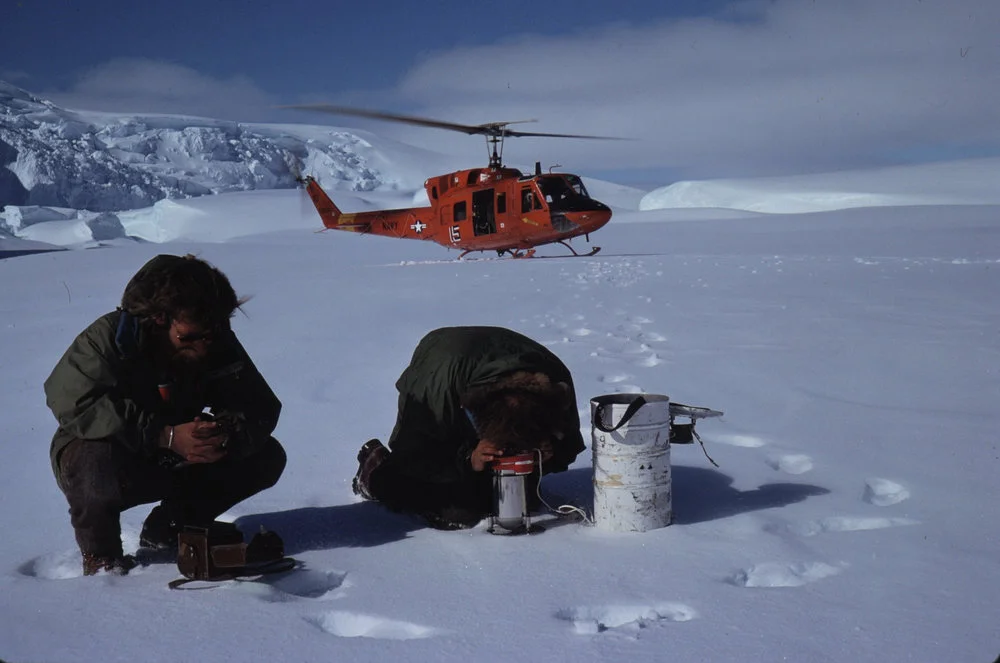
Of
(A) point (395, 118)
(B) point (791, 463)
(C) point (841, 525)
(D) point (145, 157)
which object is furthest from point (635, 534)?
(D) point (145, 157)

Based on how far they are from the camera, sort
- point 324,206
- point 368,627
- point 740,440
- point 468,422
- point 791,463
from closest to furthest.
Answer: point 368,627, point 468,422, point 791,463, point 740,440, point 324,206

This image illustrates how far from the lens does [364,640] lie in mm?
Answer: 1741

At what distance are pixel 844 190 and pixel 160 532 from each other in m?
34.4

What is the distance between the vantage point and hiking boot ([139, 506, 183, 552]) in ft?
7.40

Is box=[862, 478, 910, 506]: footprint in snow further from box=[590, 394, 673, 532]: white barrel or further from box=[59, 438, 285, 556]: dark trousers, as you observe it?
box=[59, 438, 285, 556]: dark trousers

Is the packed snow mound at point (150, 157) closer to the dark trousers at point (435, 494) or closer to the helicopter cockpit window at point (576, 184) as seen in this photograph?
the helicopter cockpit window at point (576, 184)

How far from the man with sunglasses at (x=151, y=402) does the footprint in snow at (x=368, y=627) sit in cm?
50

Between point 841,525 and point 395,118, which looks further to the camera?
point 395,118

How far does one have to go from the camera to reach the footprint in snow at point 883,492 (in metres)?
2.60

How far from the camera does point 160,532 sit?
2.26m

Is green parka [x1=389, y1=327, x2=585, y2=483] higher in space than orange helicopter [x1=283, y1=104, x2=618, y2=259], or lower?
lower

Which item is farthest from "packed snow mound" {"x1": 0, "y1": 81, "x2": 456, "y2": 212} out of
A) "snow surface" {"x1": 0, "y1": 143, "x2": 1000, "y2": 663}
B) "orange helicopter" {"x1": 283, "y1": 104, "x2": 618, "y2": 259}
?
"snow surface" {"x1": 0, "y1": 143, "x2": 1000, "y2": 663}

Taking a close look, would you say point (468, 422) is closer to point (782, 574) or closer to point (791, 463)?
point (782, 574)

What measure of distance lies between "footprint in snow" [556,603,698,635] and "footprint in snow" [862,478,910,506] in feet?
3.47
